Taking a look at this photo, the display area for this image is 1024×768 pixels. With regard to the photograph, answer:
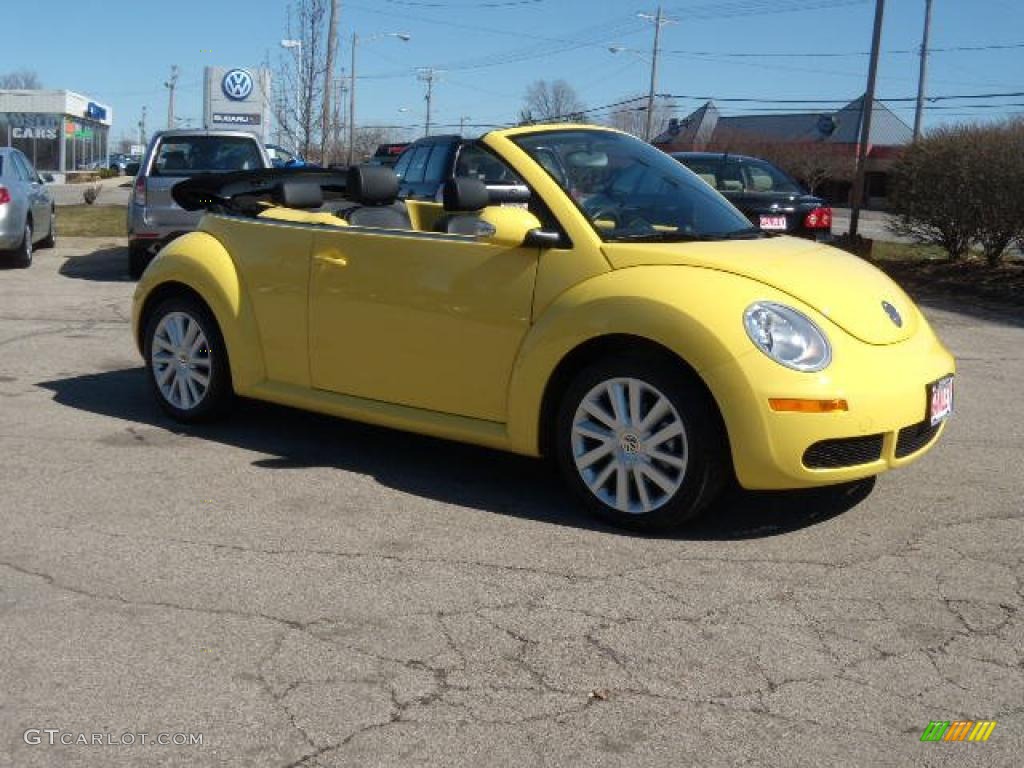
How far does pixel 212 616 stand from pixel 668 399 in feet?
6.15

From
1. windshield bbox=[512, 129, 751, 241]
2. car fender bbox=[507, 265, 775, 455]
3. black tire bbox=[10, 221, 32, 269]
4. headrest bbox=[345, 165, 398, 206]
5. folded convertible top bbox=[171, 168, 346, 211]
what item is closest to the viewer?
car fender bbox=[507, 265, 775, 455]

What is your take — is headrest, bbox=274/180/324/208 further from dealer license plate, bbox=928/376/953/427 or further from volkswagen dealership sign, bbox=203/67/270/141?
volkswagen dealership sign, bbox=203/67/270/141

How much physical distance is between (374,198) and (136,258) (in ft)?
27.9

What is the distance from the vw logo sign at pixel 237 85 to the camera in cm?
3791

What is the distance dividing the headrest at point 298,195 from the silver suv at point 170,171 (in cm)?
637

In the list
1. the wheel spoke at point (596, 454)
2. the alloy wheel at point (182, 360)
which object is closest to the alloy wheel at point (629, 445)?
the wheel spoke at point (596, 454)

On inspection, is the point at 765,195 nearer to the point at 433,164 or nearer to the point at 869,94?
the point at 433,164

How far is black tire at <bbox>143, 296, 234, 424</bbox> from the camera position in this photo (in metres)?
6.20

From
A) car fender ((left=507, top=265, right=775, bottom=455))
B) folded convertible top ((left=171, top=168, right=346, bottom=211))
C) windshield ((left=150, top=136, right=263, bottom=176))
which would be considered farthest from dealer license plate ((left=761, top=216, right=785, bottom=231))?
car fender ((left=507, top=265, right=775, bottom=455))

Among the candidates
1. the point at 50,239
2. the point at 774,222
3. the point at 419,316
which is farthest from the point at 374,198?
the point at 50,239

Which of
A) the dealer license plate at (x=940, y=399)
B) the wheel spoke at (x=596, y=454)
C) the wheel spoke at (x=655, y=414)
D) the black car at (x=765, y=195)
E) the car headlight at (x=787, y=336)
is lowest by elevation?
the wheel spoke at (x=596, y=454)

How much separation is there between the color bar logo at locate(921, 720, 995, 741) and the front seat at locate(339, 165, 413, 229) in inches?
145

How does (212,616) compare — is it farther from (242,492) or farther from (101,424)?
(101,424)

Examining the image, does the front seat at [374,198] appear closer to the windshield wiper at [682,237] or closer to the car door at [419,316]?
the car door at [419,316]
